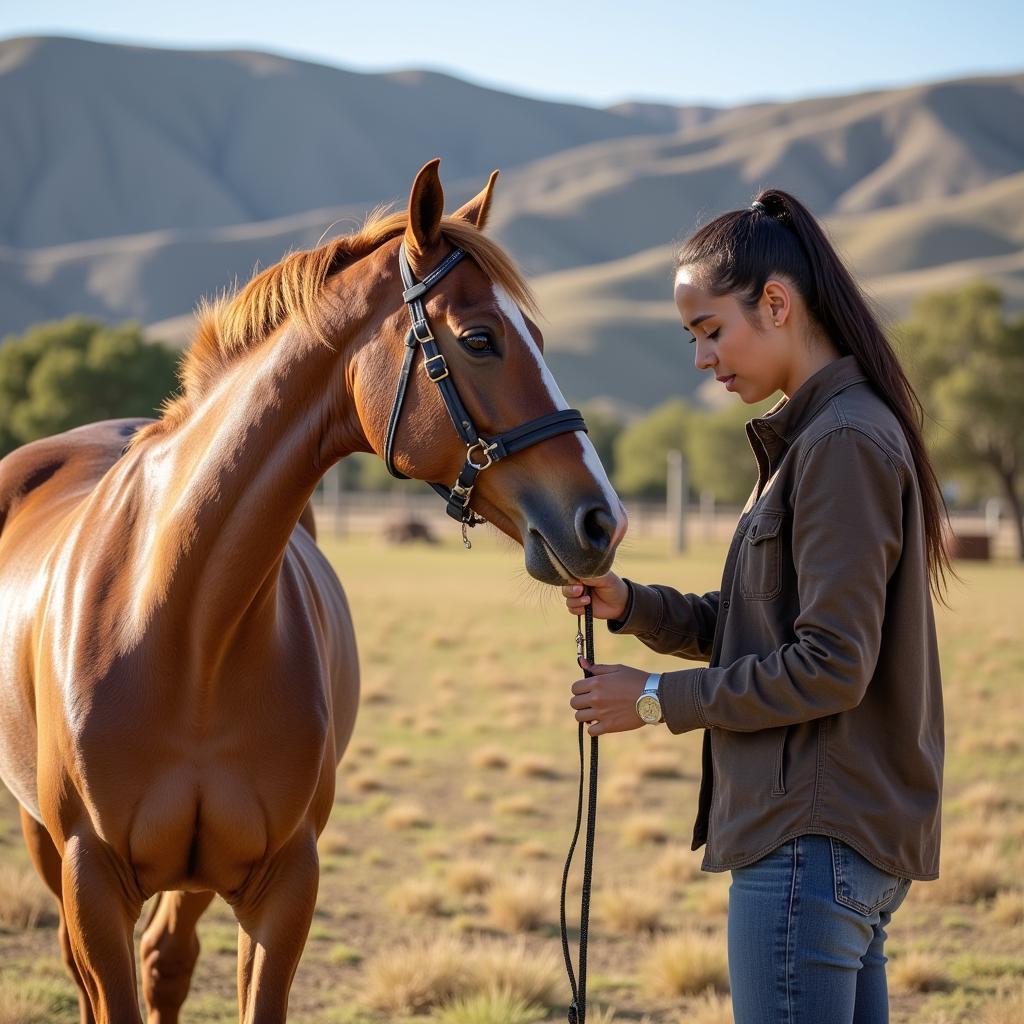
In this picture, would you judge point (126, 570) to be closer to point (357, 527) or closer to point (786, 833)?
point (786, 833)

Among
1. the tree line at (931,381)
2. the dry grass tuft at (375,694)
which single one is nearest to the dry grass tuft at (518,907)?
the dry grass tuft at (375,694)

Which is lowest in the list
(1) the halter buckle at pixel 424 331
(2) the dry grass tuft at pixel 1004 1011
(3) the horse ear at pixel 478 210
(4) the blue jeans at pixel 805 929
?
(2) the dry grass tuft at pixel 1004 1011

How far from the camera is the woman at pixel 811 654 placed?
7.30 ft

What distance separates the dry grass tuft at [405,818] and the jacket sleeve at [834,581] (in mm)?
6295

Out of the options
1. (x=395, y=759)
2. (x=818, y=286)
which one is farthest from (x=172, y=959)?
(x=395, y=759)

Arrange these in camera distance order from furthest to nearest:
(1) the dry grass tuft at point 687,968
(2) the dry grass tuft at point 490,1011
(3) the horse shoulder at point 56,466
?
(1) the dry grass tuft at point 687,968
(3) the horse shoulder at point 56,466
(2) the dry grass tuft at point 490,1011

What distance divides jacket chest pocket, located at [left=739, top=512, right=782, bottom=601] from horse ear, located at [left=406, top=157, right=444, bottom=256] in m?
1.04

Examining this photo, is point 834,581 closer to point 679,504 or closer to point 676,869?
point 676,869

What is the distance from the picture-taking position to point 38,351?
44.9 metres

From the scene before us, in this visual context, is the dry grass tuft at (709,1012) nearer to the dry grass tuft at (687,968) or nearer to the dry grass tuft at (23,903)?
the dry grass tuft at (687,968)

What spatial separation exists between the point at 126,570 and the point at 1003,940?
16.2ft

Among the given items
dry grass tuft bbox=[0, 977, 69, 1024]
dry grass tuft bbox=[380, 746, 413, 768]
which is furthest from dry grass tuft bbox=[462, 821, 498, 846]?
dry grass tuft bbox=[0, 977, 69, 1024]

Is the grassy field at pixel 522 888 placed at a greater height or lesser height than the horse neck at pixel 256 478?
lesser

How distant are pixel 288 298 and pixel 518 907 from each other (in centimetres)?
415
